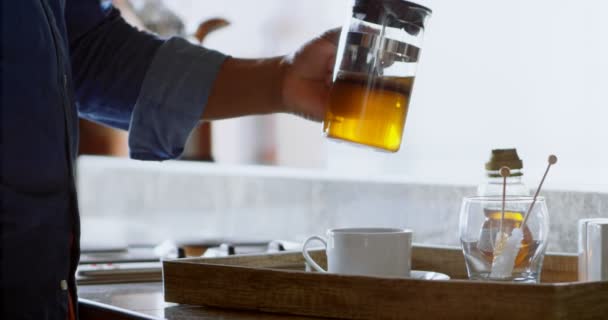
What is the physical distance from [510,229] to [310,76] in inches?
14.5

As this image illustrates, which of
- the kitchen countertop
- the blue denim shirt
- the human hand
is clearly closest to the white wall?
the human hand

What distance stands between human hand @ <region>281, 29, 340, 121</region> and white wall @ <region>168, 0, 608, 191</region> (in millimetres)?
479

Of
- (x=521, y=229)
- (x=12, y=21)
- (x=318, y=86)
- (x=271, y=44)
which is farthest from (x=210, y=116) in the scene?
(x=271, y=44)

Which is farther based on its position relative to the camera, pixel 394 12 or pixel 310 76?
pixel 310 76

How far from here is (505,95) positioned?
171cm

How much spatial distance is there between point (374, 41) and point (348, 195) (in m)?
0.95

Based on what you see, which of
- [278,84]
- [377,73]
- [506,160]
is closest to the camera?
[377,73]

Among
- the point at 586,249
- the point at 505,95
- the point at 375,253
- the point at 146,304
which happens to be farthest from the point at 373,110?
the point at 505,95

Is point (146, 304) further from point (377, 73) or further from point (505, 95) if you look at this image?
point (505, 95)

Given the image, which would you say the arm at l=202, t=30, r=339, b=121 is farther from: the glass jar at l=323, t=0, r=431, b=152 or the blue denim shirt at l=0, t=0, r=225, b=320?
the blue denim shirt at l=0, t=0, r=225, b=320

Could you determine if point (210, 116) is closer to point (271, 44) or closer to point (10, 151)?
point (10, 151)

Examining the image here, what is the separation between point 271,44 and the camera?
8.13 ft

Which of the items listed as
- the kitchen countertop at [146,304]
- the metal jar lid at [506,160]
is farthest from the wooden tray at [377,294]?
the metal jar lid at [506,160]

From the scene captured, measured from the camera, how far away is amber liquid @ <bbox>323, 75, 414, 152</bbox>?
3.70 ft
